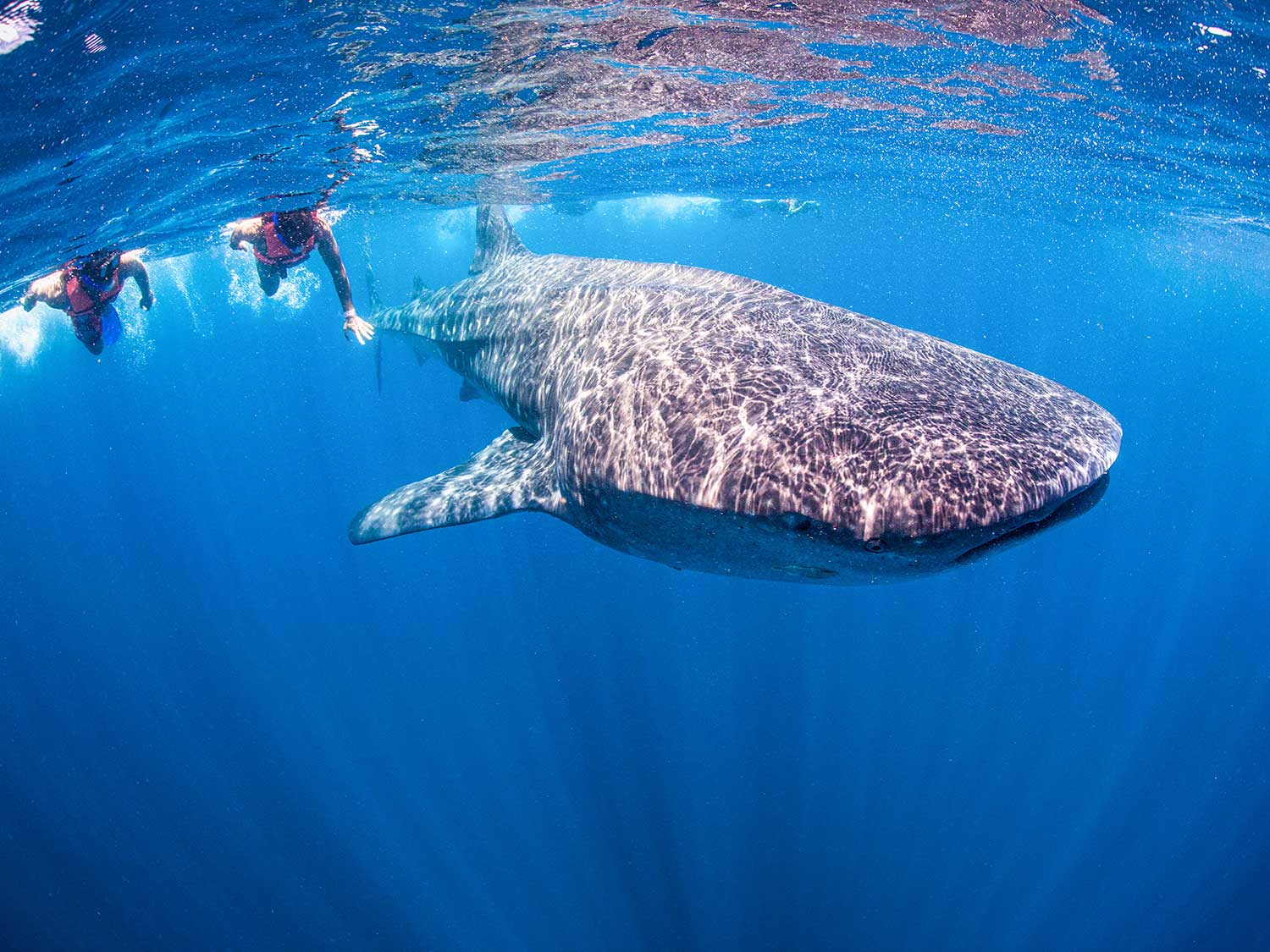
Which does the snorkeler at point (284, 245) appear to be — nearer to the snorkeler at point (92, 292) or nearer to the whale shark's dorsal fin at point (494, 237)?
the snorkeler at point (92, 292)

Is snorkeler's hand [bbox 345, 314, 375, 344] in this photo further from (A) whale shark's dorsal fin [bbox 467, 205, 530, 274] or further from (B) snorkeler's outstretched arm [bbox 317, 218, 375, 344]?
(A) whale shark's dorsal fin [bbox 467, 205, 530, 274]

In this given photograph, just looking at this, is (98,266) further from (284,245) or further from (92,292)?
(284,245)

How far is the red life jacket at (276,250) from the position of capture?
1157 cm

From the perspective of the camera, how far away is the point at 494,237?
375 inches

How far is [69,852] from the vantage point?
675 inches

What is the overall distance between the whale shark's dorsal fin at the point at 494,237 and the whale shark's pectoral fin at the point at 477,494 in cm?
444

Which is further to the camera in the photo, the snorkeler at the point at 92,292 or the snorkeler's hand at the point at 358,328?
the snorkeler at the point at 92,292


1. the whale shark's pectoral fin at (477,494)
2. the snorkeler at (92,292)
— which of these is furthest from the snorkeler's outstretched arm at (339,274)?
the whale shark's pectoral fin at (477,494)

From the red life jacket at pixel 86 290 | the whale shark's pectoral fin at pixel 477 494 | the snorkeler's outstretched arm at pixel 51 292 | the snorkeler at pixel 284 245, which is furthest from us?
the snorkeler's outstretched arm at pixel 51 292

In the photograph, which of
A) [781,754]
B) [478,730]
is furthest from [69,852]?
[781,754]

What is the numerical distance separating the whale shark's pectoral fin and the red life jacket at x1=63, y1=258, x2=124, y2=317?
11196mm

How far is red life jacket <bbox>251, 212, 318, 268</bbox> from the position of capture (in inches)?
456

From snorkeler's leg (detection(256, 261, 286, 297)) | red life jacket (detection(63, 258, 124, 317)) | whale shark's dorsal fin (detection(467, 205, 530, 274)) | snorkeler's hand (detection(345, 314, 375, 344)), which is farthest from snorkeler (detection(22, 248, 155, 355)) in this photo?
whale shark's dorsal fin (detection(467, 205, 530, 274))

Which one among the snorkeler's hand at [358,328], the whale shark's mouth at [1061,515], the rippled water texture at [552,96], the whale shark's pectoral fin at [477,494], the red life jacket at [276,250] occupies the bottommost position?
the whale shark's pectoral fin at [477,494]
